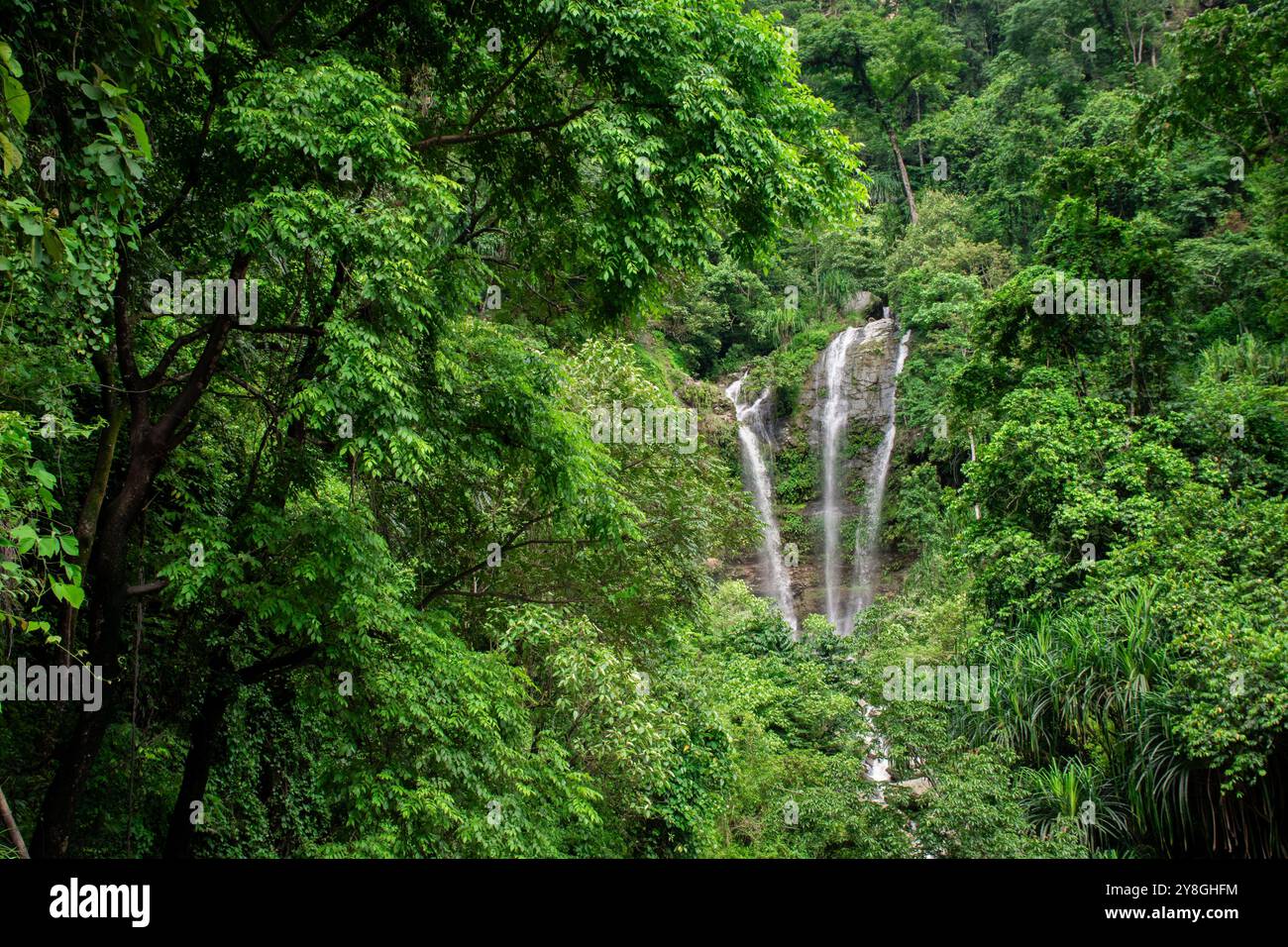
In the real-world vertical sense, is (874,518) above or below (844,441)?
below

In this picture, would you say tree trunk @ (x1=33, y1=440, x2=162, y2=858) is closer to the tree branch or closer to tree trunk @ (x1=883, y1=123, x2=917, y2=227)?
the tree branch

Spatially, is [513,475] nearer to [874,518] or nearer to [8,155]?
[8,155]

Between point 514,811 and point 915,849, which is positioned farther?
point 915,849

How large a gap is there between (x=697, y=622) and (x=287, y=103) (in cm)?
773

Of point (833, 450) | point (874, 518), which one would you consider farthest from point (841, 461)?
point (874, 518)

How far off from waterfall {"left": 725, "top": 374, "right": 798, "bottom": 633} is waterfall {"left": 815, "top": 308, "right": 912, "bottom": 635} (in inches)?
53.4

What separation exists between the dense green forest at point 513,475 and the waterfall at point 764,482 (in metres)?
10.6

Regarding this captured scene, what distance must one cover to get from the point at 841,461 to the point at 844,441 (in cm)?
71

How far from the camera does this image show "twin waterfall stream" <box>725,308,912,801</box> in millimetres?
25625

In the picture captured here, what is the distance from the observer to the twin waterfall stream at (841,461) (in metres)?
25.6

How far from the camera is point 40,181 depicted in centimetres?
401

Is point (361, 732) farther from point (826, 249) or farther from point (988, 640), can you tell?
point (826, 249)

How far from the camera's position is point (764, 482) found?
2716 centimetres

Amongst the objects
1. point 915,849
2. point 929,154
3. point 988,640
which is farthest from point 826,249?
point 915,849
